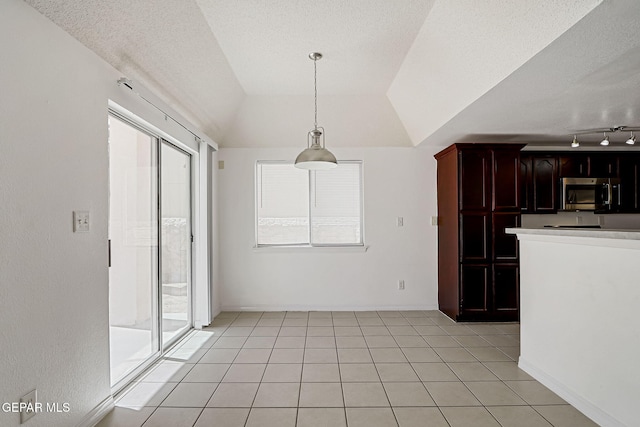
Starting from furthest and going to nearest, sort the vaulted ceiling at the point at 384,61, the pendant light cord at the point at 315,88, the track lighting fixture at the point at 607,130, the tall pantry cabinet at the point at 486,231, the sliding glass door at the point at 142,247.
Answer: the tall pantry cabinet at the point at 486,231 < the track lighting fixture at the point at 607,130 < the pendant light cord at the point at 315,88 < the sliding glass door at the point at 142,247 < the vaulted ceiling at the point at 384,61

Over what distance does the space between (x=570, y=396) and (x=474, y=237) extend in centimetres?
209

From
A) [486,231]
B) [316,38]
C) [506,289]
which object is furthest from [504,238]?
[316,38]

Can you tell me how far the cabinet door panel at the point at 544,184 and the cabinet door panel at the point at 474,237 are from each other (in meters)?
0.94

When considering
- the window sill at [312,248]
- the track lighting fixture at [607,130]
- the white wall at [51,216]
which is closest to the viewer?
the white wall at [51,216]

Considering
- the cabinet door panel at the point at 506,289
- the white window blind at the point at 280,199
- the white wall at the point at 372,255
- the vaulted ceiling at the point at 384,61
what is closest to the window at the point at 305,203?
the white window blind at the point at 280,199

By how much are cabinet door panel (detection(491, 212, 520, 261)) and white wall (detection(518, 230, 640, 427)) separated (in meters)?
1.36

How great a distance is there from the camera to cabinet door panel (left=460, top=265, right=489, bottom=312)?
421 centimetres

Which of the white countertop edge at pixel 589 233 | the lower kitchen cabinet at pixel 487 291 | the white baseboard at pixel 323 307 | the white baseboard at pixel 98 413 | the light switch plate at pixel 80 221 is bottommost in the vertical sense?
the white baseboard at pixel 323 307

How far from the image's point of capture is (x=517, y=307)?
4.22 m

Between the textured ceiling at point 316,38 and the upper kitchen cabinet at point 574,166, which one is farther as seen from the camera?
the upper kitchen cabinet at point 574,166

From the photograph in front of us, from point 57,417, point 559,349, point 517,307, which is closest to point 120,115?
point 57,417

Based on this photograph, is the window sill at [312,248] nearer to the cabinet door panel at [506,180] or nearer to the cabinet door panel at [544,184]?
the cabinet door panel at [506,180]

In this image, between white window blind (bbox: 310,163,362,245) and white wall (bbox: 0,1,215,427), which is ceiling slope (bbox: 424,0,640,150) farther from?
white wall (bbox: 0,1,215,427)

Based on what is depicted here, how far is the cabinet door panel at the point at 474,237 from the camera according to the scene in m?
4.21
